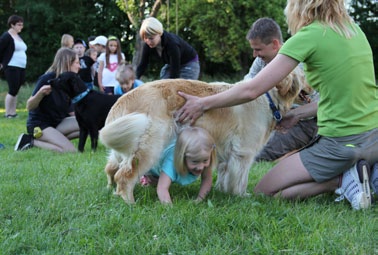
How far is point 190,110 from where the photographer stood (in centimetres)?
317

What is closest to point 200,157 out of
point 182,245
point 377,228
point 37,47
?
point 182,245

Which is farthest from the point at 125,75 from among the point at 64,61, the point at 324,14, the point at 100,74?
the point at 324,14

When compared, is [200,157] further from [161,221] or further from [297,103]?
[297,103]

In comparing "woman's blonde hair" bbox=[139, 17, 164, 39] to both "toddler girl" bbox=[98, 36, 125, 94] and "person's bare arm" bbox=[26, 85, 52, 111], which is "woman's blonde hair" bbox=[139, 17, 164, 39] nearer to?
"person's bare arm" bbox=[26, 85, 52, 111]

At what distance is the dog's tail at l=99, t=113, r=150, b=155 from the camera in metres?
3.06

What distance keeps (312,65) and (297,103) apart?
1.12m

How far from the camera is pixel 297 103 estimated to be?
4.08m

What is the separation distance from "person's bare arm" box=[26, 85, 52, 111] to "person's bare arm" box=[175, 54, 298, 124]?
10.7ft

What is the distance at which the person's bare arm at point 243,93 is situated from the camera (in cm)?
287

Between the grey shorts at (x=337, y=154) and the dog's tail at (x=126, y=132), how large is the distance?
4.06ft

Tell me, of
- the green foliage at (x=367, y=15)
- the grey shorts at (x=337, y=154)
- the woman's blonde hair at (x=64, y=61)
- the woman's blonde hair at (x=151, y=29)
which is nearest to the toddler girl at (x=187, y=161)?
the grey shorts at (x=337, y=154)

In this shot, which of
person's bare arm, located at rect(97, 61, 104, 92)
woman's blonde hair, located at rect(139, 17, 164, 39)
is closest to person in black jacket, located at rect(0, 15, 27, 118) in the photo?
person's bare arm, located at rect(97, 61, 104, 92)

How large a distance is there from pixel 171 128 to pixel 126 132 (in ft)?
1.19

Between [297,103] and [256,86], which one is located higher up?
[256,86]
